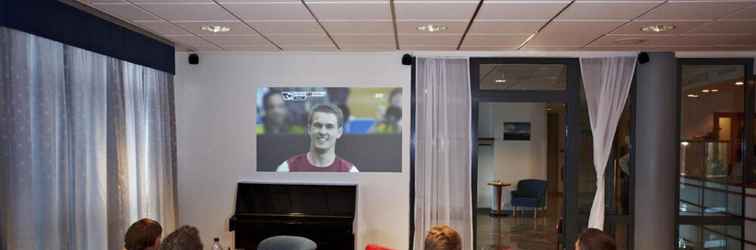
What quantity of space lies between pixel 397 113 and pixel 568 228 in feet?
7.99

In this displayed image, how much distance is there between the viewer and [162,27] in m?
4.33

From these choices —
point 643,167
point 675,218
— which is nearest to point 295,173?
point 643,167

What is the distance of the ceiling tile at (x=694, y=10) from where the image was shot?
3436 mm

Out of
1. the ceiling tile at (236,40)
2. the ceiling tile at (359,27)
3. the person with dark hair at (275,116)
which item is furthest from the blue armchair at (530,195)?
the ceiling tile at (236,40)

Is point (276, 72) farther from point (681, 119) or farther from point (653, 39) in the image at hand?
point (681, 119)

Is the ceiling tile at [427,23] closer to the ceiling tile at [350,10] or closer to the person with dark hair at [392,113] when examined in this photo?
the ceiling tile at [350,10]

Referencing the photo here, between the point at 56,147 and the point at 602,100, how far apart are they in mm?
5394

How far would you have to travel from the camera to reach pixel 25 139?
340cm

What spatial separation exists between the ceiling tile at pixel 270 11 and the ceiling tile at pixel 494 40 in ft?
5.61

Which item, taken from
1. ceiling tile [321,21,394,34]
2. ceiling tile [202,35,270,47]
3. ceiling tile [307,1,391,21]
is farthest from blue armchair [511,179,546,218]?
ceiling tile [307,1,391,21]

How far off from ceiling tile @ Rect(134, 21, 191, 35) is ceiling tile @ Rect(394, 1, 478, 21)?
202 cm

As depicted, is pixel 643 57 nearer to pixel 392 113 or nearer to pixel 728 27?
pixel 728 27

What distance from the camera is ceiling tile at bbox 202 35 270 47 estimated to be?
4.79 m

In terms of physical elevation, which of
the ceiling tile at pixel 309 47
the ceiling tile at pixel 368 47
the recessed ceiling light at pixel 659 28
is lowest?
the recessed ceiling light at pixel 659 28
